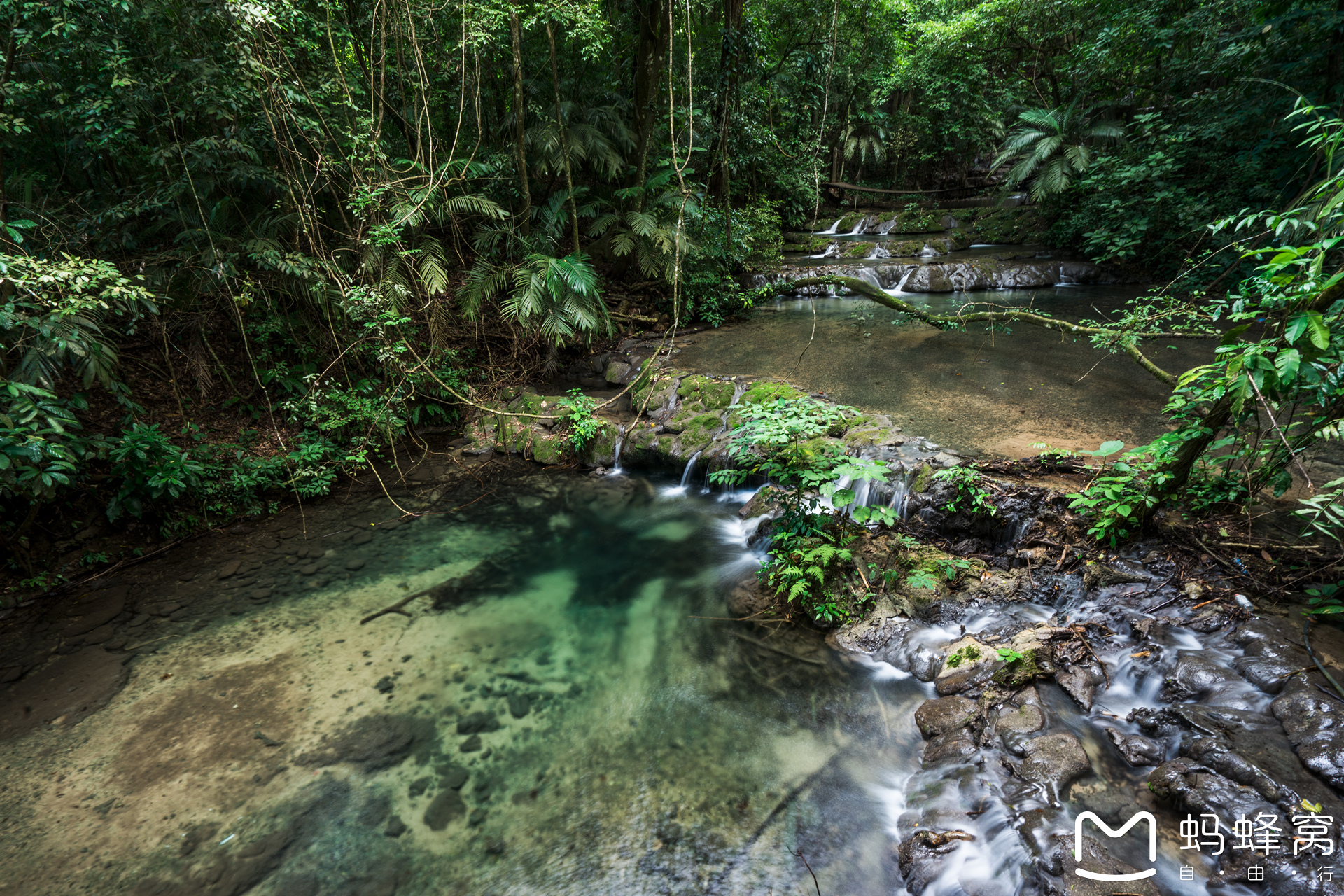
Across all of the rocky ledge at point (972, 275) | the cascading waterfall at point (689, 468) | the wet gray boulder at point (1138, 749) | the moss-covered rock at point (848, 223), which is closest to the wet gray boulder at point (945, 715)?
the wet gray boulder at point (1138, 749)

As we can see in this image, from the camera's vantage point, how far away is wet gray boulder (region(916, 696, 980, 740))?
10.6 ft

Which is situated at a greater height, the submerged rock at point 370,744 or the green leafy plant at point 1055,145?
the green leafy plant at point 1055,145

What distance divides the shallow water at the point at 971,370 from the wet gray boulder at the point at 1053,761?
251 centimetres

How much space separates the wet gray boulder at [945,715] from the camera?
10.6ft

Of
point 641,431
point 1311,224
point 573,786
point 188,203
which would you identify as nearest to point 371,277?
point 188,203

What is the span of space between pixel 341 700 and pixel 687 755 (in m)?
2.45

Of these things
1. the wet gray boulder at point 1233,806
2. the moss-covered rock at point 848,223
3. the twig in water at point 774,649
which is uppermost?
the moss-covered rock at point 848,223

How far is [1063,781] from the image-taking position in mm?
2697

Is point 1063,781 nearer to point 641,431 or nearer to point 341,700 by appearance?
point 341,700

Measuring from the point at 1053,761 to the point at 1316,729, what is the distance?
1.11 meters

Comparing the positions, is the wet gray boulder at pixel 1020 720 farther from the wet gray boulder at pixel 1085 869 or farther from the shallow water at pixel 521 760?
the wet gray boulder at pixel 1085 869

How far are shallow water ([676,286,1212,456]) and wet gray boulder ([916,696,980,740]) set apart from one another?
233cm

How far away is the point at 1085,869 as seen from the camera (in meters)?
2.32

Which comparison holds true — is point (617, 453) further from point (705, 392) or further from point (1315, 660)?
point (1315, 660)
